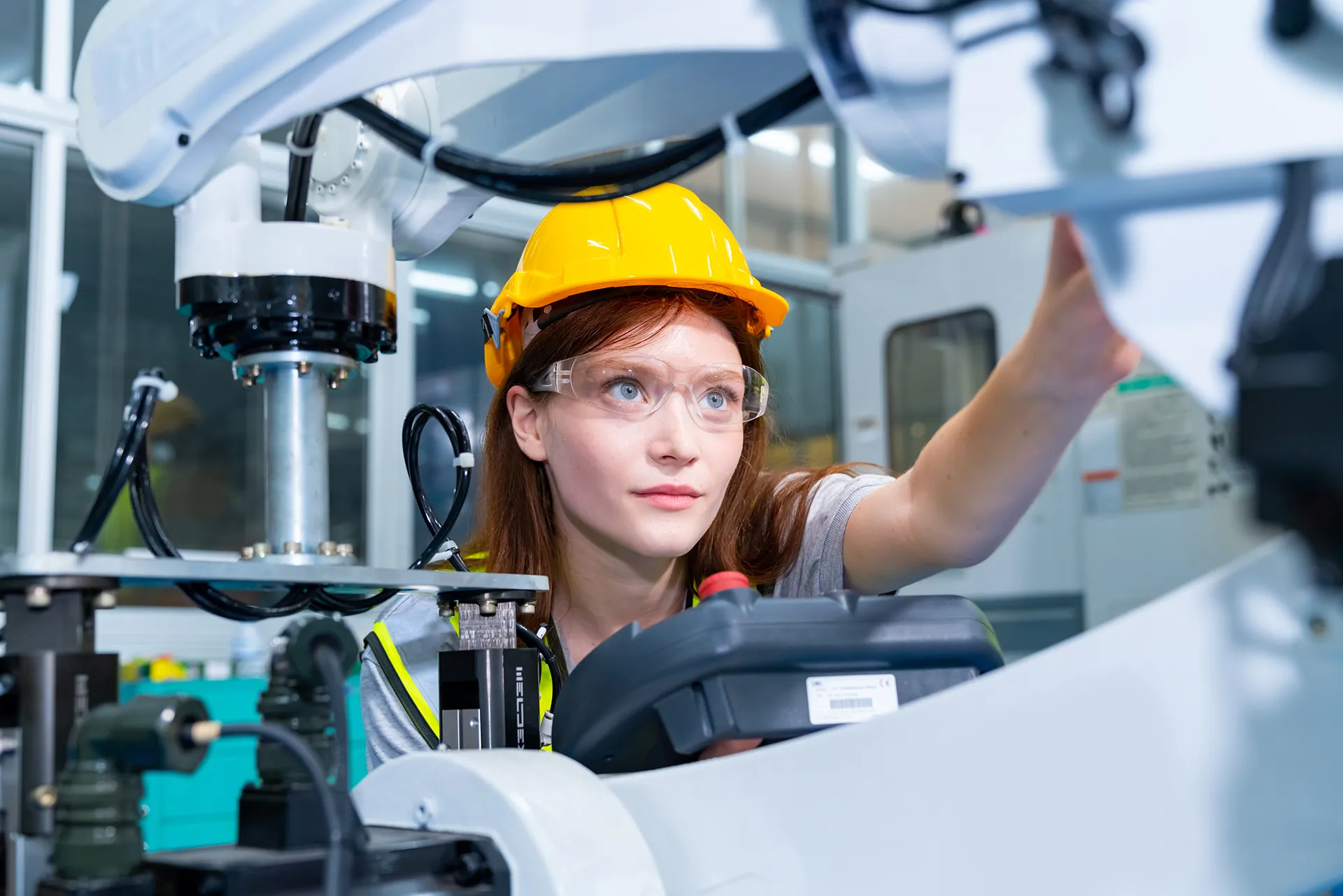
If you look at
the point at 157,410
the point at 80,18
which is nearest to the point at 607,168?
the point at 157,410

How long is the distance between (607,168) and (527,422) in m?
0.87

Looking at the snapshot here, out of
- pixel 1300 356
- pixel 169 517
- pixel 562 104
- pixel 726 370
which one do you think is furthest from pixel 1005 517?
pixel 169 517

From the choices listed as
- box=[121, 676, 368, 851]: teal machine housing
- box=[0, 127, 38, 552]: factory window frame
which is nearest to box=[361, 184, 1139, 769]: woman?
box=[121, 676, 368, 851]: teal machine housing

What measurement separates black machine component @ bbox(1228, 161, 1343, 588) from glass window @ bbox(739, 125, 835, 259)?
444 centimetres

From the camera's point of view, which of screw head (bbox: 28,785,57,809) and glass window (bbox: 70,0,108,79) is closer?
screw head (bbox: 28,785,57,809)

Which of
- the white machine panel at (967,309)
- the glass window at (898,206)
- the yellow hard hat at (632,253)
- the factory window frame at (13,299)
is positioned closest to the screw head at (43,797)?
the yellow hard hat at (632,253)

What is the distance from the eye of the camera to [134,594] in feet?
9.66

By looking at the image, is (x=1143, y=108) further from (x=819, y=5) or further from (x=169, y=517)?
(x=169, y=517)

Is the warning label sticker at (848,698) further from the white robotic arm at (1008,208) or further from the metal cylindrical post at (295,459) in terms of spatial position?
the metal cylindrical post at (295,459)

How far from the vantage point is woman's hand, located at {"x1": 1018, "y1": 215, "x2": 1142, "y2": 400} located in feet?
2.26

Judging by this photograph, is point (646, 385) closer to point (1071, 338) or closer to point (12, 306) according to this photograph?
point (1071, 338)

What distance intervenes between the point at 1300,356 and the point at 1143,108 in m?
0.13

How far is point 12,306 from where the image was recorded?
2.90m

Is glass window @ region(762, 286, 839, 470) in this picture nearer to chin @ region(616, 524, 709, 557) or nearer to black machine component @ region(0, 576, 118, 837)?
chin @ region(616, 524, 709, 557)
